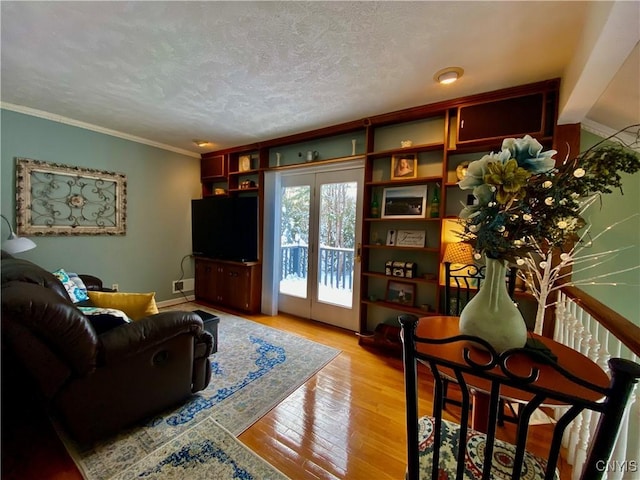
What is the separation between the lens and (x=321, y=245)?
11.5ft

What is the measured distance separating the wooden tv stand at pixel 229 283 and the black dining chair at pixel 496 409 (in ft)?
9.62

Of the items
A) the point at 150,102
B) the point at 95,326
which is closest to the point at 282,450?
the point at 95,326

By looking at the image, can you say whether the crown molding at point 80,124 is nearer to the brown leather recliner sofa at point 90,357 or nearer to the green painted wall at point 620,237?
the brown leather recliner sofa at point 90,357

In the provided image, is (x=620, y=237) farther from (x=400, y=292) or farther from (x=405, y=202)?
(x=400, y=292)

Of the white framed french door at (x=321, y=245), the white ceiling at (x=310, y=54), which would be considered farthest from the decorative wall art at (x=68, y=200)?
the white framed french door at (x=321, y=245)

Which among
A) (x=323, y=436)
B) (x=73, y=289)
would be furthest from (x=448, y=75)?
(x=73, y=289)

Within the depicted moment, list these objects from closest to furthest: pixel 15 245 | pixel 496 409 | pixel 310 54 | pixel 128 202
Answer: pixel 496 409
pixel 310 54
pixel 15 245
pixel 128 202

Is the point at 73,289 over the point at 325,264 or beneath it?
beneath

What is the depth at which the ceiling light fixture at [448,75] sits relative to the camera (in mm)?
1940

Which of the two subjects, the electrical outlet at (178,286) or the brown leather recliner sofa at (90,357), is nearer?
the brown leather recliner sofa at (90,357)

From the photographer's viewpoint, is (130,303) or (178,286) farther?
(178,286)

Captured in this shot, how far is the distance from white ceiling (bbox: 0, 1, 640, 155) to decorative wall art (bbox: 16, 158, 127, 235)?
2.32ft

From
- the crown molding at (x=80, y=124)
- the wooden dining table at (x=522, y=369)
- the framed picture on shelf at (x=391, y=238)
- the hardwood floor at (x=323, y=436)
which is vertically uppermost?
the crown molding at (x=80, y=124)

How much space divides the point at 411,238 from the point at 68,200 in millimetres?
3981
